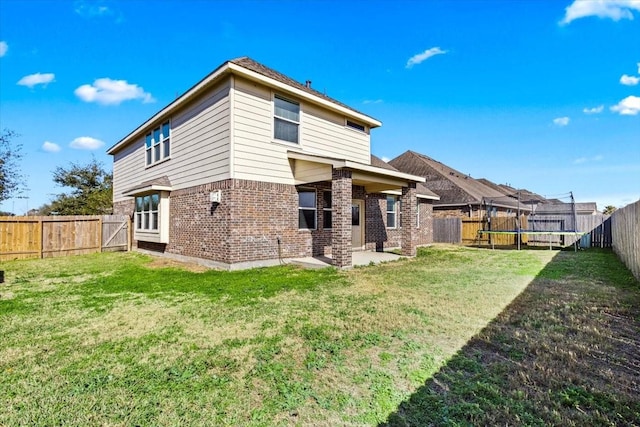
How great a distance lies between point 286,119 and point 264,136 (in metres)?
1.09

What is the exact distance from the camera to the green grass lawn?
2354 millimetres

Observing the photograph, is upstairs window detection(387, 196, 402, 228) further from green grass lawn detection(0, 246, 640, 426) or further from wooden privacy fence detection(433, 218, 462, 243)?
green grass lawn detection(0, 246, 640, 426)

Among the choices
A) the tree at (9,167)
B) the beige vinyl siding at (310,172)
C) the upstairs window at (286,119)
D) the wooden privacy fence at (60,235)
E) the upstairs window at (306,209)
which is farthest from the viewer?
the tree at (9,167)

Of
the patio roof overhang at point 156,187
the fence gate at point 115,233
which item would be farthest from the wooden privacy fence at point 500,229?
the fence gate at point 115,233

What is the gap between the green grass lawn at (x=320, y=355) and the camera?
2.35 m

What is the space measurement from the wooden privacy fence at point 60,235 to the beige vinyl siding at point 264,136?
8630mm

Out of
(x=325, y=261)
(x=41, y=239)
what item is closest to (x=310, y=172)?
(x=325, y=261)

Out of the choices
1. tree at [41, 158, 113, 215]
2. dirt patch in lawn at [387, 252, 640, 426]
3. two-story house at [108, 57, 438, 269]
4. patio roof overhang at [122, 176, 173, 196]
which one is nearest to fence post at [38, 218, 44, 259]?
two-story house at [108, 57, 438, 269]

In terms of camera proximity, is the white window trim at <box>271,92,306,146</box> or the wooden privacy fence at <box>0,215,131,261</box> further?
the wooden privacy fence at <box>0,215,131,261</box>

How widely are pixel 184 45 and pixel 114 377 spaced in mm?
12761

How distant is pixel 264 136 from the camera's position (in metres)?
9.28

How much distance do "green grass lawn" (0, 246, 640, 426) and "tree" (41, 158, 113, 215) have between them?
23.0 m

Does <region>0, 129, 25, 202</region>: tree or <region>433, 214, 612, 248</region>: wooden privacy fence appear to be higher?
<region>0, 129, 25, 202</region>: tree

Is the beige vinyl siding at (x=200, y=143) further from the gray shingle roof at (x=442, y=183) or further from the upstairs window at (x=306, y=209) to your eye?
the gray shingle roof at (x=442, y=183)
